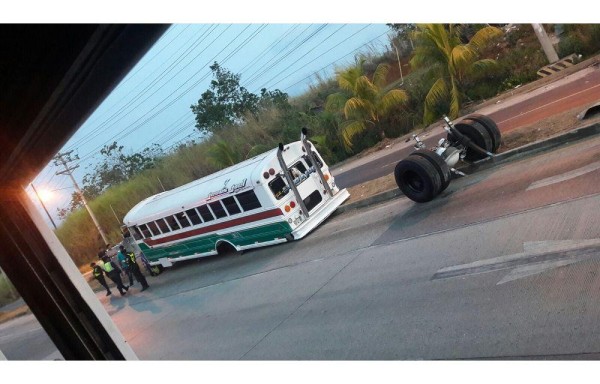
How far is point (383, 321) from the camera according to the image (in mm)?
6199

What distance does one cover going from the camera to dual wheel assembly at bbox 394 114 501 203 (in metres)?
9.54

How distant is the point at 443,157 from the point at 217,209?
5888 mm

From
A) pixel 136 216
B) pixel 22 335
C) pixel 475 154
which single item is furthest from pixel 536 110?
pixel 22 335

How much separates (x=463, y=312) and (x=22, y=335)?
15.5m

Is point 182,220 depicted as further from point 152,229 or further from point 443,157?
point 443,157

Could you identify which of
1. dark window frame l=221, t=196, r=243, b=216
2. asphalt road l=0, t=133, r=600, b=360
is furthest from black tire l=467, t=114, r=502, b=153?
dark window frame l=221, t=196, r=243, b=216

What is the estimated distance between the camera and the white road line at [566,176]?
302 inches

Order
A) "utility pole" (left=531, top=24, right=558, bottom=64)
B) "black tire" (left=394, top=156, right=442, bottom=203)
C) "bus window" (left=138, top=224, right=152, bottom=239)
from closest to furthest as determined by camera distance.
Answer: "black tire" (left=394, top=156, right=442, bottom=203) < "bus window" (left=138, top=224, right=152, bottom=239) < "utility pole" (left=531, top=24, right=558, bottom=64)

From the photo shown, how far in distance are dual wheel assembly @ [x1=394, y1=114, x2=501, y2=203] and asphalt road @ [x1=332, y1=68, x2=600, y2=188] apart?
2185 millimetres

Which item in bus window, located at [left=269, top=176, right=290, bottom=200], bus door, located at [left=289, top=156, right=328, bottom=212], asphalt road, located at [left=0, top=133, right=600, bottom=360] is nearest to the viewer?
asphalt road, located at [left=0, top=133, right=600, bottom=360]

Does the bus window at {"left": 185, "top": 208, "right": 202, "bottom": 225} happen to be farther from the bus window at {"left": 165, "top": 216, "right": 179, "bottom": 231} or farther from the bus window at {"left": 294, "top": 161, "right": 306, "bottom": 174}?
the bus window at {"left": 294, "top": 161, "right": 306, "bottom": 174}

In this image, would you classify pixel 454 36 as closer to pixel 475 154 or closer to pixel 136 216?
pixel 475 154

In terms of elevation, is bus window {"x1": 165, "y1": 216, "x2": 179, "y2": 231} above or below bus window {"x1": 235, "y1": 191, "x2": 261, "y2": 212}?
above

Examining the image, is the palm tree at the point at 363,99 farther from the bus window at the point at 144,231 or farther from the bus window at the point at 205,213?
the bus window at the point at 144,231
